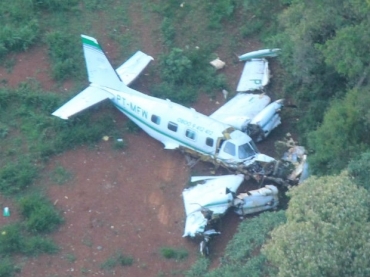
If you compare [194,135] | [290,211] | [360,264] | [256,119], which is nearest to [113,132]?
[194,135]

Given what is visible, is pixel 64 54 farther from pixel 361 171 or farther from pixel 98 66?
pixel 361 171

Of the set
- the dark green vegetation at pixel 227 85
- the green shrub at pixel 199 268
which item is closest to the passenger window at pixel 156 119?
the dark green vegetation at pixel 227 85

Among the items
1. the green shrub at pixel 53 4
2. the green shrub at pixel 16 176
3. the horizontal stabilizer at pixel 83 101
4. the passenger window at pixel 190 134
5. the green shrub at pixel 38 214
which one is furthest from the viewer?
the green shrub at pixel 53 4

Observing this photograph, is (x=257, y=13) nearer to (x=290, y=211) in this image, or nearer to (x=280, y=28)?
(x=280, y=28)

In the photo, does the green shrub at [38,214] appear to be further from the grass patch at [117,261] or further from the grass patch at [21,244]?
the grass patch at [117,261]

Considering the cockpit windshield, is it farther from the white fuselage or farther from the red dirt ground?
the red dirt ground
